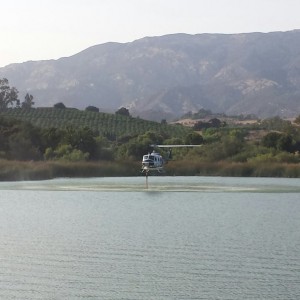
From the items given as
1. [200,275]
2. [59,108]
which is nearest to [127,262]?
[200,275]

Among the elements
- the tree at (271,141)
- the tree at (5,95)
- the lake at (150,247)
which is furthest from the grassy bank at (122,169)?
the tree at (5,95)

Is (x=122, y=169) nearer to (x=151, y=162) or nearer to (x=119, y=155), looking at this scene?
(x=151, y=162)

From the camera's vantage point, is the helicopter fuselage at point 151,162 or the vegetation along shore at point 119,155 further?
the vegetation along shore at point 119,155

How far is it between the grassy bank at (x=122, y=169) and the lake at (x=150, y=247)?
17.7m

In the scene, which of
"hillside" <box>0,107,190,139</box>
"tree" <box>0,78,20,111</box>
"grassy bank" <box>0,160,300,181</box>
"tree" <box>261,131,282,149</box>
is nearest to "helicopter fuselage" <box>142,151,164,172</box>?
"grassy bank" <box>0,160,300,181</box>

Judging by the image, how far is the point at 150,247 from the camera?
25.6 metres

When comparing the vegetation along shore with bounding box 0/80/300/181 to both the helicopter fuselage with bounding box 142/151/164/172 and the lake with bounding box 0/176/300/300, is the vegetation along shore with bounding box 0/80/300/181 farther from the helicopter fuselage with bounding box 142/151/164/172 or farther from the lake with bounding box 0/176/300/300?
the lake with bounding box 0/176/300/300

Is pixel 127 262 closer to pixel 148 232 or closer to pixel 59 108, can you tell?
pixel 148 232

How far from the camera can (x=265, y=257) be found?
23.5m

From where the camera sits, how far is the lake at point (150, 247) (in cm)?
1952

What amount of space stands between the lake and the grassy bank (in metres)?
17.7

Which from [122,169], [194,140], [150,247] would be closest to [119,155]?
[122,169]

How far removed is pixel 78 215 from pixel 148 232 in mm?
7454

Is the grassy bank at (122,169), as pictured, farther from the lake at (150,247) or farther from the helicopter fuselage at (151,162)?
the lake at (150,247)
